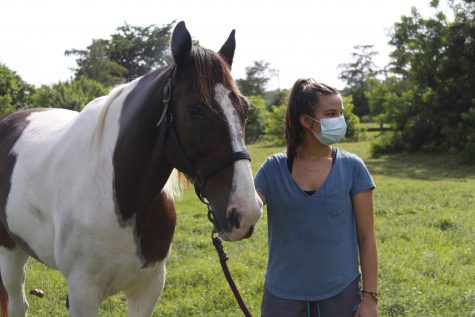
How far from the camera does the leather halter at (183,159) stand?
1.77m

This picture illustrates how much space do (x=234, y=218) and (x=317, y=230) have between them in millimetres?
421

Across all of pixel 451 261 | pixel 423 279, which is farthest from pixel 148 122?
pixel 451 261

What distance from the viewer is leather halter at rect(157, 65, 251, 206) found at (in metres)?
1.77

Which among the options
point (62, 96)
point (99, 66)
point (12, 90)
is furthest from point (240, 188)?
point (99, 66)

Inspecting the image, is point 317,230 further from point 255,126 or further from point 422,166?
point 255,126

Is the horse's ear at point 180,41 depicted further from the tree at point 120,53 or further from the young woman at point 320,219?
the tree at point 120,53

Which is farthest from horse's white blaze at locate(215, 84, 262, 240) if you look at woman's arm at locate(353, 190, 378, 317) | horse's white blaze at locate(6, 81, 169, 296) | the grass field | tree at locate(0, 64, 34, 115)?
tree at locate(0, 64, 34, 115)

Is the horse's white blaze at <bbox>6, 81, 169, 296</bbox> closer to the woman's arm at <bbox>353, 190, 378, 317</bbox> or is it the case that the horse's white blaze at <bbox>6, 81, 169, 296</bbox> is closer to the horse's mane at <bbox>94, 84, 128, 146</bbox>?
the horse's mane at <bbox>94, 84, 128, 146</bbox>

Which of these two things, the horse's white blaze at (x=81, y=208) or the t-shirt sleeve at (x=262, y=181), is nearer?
the t-shirt sleeve at (x=262, y=181)

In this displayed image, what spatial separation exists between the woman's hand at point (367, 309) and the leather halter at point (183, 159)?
66 cm

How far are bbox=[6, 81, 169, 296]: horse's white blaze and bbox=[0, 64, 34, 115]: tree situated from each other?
19501mm

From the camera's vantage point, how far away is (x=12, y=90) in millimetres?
22891

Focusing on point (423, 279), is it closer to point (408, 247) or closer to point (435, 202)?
point (408, 247)

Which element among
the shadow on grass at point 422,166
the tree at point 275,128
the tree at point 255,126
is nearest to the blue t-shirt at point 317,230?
the shadow on grass at point 422,166
